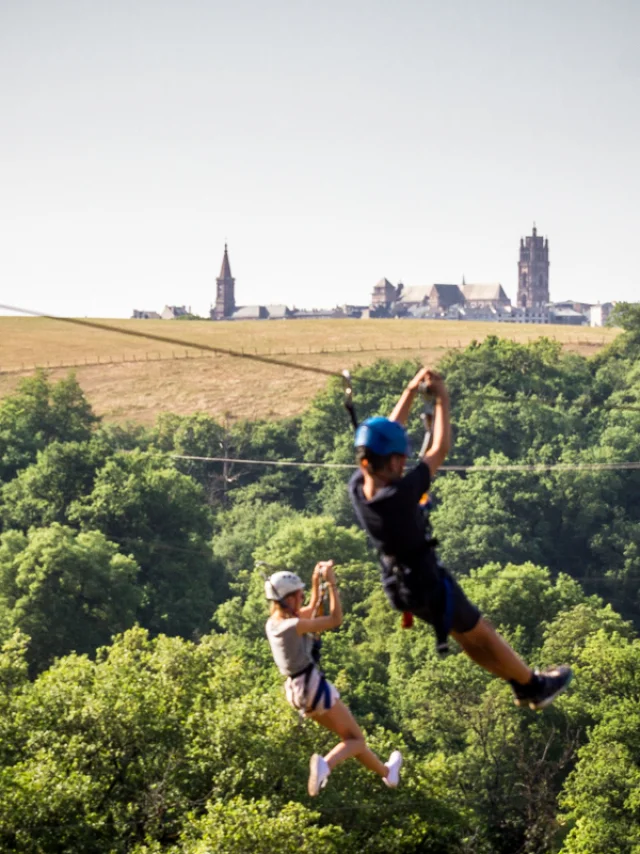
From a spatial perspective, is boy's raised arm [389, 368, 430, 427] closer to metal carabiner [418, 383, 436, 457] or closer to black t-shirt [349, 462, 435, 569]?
metal carabiner [418, 383, 436, 457]

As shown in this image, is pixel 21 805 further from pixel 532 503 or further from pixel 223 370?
pixel 223 370

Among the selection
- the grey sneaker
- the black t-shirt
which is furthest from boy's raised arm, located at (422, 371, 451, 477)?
the grey sneaker

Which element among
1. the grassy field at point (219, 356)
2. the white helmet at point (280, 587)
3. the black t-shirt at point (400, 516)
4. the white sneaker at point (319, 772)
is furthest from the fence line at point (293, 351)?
the black t-shirt at point (400, 516)

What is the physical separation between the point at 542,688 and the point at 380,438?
2.52 m

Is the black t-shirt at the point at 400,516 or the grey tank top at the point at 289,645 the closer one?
the black t-shirt at the point at 400,516

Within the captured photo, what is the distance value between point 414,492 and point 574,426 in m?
113

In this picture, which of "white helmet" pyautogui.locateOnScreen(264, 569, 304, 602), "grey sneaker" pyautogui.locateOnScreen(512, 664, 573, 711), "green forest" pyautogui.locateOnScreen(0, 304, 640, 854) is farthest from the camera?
"green forest" pyautogui.locateOnScreen(0, 304, 640, 854)

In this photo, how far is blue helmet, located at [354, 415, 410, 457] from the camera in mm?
10742

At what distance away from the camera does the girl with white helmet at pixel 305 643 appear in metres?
13.2

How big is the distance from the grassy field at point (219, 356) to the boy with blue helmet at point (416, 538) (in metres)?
120

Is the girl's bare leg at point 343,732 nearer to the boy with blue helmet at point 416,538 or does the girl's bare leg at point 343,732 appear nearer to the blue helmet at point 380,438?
the boy with blue helmet at point 416,538

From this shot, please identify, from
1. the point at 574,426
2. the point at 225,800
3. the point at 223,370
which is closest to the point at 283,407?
the point at 223,370

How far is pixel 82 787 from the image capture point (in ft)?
115

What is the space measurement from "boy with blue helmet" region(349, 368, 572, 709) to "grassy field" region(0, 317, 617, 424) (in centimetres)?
12011
